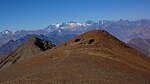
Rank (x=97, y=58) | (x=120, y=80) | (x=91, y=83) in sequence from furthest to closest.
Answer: (x=97, y=58) → (x=120, y=80) → (x=91, y=83)

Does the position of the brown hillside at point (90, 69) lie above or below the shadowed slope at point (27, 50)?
above

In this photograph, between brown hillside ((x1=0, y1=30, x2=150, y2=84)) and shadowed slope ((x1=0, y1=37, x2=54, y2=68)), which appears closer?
brown hillside ((x1=0, y1=30, x2=150, y2=84))

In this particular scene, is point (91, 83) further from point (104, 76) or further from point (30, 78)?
point (30, 78)

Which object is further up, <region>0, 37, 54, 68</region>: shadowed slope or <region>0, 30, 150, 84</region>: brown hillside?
<region>0, 30, 150, 84</region>: brown hillside

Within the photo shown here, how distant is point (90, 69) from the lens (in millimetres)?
52438

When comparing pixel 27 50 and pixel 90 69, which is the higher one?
pixel 90 69

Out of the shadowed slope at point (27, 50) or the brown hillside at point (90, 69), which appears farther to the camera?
the shadowed slope at point (27, 50)

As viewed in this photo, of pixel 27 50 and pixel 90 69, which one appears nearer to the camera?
pixel 90 69

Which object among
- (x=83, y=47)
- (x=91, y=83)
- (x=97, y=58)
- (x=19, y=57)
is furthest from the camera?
(x=19, y=57)

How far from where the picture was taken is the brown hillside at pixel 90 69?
46.5m

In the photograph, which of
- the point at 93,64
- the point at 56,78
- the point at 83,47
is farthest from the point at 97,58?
the point at 56,78

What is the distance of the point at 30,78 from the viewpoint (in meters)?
48.1

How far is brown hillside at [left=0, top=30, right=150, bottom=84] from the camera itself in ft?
152

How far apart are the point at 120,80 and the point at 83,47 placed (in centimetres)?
2689
